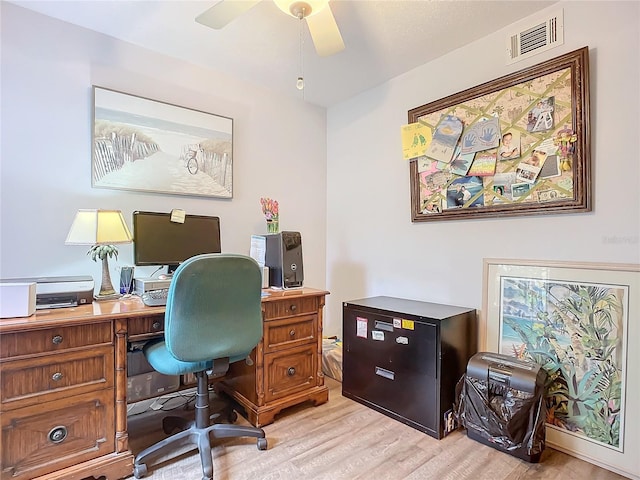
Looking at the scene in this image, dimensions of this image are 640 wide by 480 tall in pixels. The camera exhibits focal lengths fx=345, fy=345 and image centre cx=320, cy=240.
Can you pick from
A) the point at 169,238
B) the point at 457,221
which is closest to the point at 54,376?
the point at 169,238

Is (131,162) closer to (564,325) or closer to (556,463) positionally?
(564,325)

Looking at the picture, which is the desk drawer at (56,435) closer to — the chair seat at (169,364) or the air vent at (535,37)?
the chair seat at (169,364)

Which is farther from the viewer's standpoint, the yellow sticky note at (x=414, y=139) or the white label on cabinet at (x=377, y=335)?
the yellow sticky note at (x=414, y=139)

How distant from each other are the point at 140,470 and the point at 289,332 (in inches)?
39.8

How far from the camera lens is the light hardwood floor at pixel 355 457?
5.34 feet

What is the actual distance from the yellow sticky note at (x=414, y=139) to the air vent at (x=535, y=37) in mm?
633

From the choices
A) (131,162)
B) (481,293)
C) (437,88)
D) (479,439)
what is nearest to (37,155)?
(131,162)

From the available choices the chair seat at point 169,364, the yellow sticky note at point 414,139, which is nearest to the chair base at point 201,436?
the chair seat at point 169,364

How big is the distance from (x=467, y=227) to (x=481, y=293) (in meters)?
0.44

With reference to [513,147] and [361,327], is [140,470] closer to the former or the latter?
[361,327]

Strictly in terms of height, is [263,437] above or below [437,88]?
below

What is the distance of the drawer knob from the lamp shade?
846 mm

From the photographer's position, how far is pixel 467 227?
89.9 inches

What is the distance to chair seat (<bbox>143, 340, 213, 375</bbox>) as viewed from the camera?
1605mm
